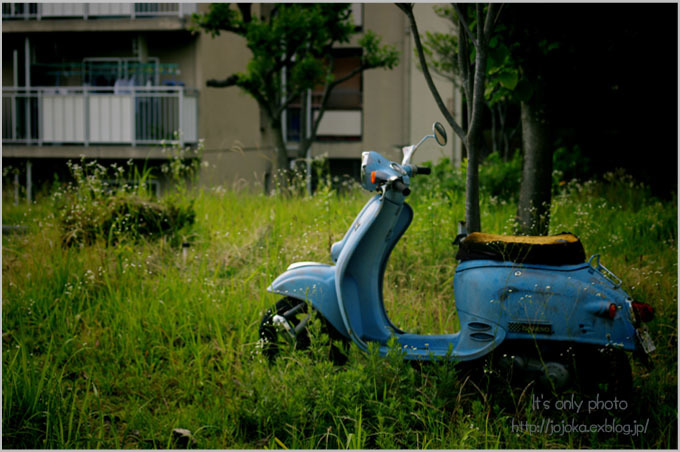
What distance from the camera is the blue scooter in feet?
9.00

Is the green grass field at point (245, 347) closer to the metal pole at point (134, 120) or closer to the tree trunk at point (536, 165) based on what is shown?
the tree trunk at point (536, 165)

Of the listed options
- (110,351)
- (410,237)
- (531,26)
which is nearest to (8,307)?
(110,351)

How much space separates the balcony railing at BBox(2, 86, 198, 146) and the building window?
11.8 ft

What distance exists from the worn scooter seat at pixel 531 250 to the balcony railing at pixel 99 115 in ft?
33.9

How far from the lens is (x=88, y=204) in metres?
5.05

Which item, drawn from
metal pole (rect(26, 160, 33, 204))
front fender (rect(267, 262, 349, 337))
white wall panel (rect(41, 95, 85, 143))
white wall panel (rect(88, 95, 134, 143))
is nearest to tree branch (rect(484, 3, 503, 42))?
front fender (rect(267, 262, 349, 337))

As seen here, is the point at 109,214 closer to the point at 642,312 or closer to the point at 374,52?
the point at 642,312

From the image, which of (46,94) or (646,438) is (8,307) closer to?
(646,438)

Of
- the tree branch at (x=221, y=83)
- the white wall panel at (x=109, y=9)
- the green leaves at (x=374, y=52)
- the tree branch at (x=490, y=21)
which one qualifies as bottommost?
the tree branch at (x=490, y=21)

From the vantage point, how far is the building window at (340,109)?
15.6 m

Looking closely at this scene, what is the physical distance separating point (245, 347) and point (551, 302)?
1.69 metres

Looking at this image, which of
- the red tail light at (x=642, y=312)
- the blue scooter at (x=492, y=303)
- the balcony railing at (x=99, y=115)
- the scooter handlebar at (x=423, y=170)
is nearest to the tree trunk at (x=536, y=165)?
the blue scooter at (x=492, y=303)

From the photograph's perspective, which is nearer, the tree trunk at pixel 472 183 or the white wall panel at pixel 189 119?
the tree trunk at pixel 472 183

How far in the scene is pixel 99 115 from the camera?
1262cm
